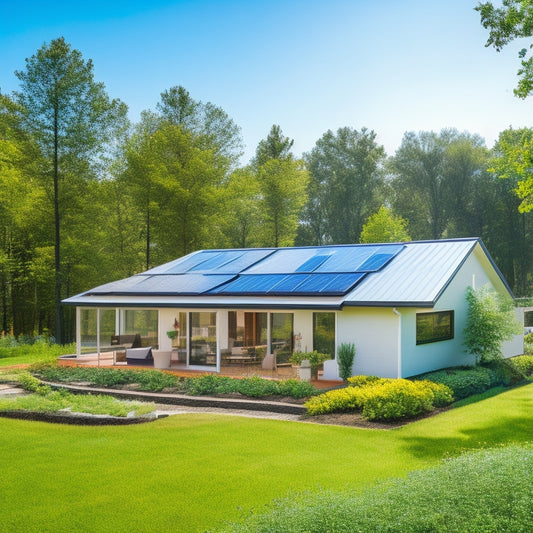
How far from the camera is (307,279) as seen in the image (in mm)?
17375

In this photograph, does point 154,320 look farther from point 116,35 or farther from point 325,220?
point 325,220

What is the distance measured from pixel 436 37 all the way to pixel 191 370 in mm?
12816

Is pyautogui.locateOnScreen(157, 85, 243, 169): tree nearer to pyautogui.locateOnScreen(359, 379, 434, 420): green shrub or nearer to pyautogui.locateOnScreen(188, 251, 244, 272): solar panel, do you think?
pyautogui.locateOnScreen(188, 251, 244, 272): solar panel

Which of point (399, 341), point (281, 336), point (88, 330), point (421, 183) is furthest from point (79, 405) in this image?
point (421, 183)

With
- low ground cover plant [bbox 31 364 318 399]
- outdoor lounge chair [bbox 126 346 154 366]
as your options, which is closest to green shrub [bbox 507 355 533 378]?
low ground cover plant [bbox 31 364 318 399]

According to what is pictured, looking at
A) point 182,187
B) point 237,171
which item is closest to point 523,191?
point 182,187

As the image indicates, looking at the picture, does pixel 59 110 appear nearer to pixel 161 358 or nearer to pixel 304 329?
pixel 161 358

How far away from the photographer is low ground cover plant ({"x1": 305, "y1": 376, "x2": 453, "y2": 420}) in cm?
1168

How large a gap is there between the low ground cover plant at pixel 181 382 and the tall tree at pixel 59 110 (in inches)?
381

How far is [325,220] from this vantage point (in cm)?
5094

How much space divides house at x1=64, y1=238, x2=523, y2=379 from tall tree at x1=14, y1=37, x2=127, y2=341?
8.54 metres

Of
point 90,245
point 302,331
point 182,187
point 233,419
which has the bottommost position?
point 233,419

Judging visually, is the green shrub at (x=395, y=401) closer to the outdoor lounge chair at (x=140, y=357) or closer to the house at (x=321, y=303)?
the house at (x=321, y=303)

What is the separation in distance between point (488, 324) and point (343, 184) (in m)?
33.3
